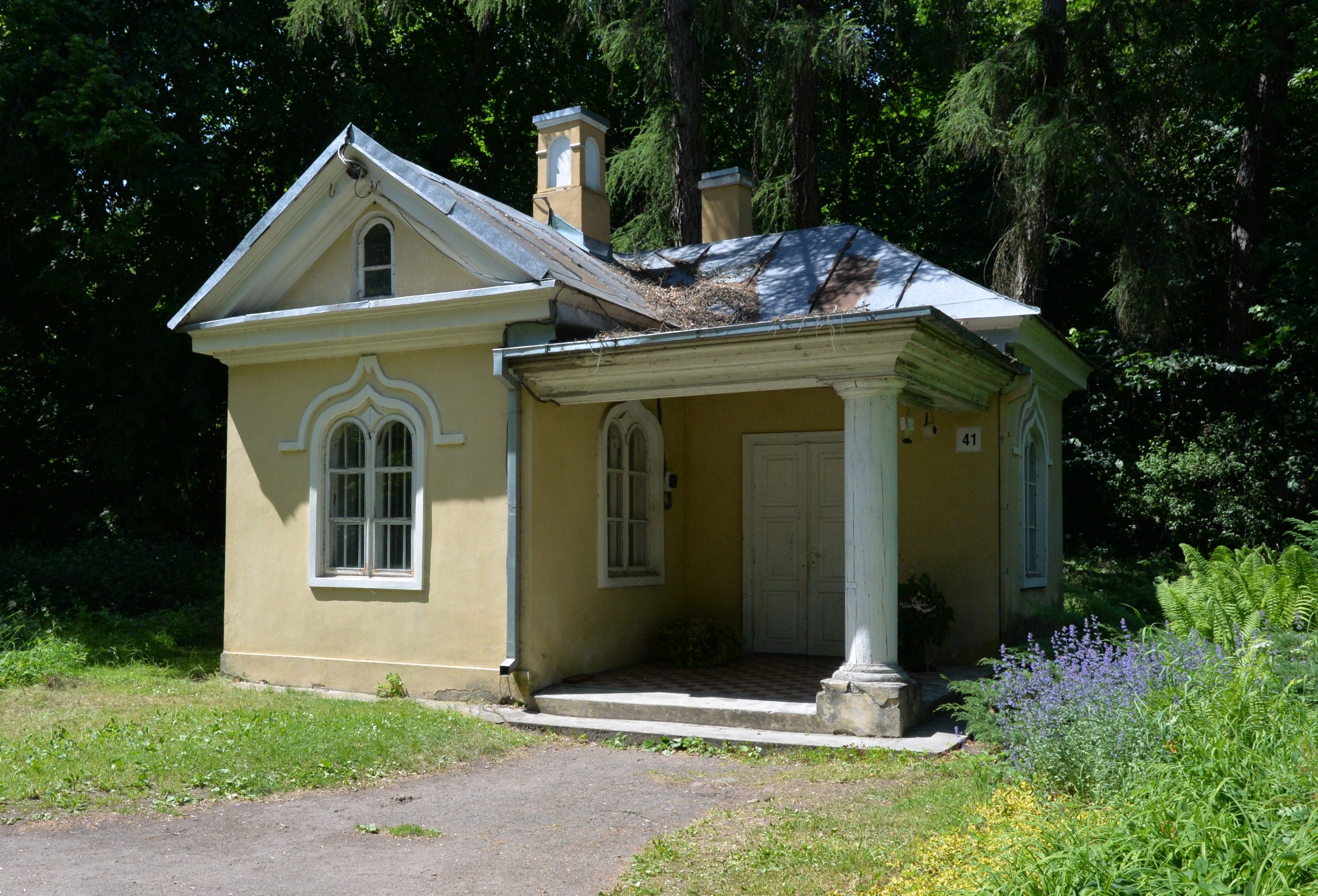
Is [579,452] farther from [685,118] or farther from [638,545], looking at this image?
[685,118]

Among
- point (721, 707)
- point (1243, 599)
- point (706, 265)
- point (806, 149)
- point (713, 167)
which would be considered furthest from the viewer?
point (713, 167)

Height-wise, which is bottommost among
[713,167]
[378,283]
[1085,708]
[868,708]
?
[868,708]

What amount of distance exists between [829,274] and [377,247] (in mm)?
4157

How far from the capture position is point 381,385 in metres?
9.68

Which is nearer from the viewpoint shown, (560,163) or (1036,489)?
(1036,489)

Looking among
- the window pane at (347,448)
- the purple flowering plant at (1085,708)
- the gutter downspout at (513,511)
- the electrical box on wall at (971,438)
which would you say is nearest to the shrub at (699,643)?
A: the gutter downspout at (513,511)

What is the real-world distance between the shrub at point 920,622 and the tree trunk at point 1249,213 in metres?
9.75

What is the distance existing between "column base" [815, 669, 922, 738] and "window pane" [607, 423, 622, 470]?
308 centimetres

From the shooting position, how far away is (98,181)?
51.2ft

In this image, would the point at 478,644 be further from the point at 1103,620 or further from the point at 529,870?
the point at 1103,620

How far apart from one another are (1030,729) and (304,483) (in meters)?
6.66

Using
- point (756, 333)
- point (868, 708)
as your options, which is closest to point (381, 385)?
point (756, 333)

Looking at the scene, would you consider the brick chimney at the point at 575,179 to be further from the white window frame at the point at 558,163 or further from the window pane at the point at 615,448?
the window pane at the point at 615,448

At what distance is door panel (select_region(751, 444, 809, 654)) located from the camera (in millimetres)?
10844
